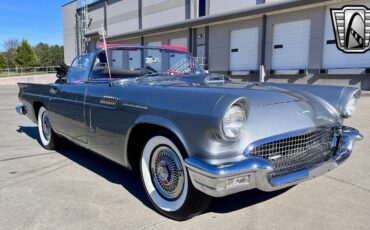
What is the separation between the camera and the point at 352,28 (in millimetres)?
13875

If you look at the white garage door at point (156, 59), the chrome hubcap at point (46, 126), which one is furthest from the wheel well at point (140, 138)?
the chrome hubcap at point (46, 126)

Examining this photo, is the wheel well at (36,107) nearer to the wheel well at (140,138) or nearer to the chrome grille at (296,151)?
the wheel well at (140,138)

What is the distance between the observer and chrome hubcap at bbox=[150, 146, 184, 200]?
2.66 metres

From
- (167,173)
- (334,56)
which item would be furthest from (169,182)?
(334,56)

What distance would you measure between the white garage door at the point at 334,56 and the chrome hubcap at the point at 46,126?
502 inches

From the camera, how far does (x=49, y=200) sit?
10.3ft

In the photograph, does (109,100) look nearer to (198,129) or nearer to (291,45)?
(198,129)

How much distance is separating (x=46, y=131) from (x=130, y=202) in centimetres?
275

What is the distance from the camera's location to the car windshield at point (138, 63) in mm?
3799

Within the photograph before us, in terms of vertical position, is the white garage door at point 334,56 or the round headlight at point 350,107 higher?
the white garage door at point 334,56

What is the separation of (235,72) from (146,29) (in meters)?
9.17

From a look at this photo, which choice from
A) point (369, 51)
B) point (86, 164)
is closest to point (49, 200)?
point (86, 164)

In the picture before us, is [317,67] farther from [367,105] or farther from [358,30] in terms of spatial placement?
[367,105]

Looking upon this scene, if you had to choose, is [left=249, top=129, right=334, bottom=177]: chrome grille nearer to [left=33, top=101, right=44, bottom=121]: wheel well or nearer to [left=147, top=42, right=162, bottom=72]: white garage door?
[left=147, top=42, right=162, bottom=72]: white garage door
